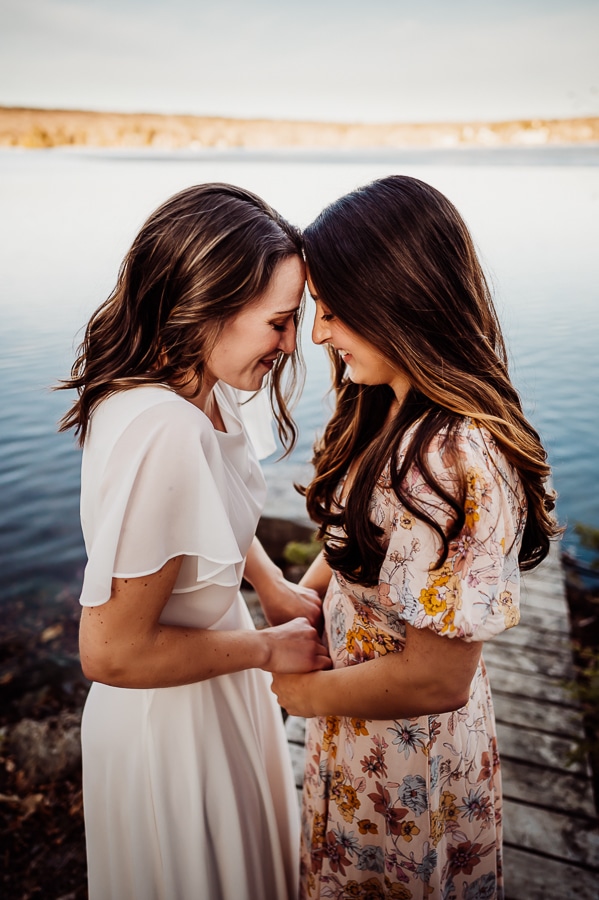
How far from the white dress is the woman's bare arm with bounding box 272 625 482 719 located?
0.85ft

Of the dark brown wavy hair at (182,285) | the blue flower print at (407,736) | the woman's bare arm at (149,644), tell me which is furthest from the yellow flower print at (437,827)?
the dark brown wavy hair at (182,285)

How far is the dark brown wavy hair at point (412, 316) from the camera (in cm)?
103

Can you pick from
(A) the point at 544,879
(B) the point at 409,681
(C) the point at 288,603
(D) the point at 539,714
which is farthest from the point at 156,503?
(D) the point at 539,714

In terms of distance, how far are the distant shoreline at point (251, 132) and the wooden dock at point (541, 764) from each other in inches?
96.1

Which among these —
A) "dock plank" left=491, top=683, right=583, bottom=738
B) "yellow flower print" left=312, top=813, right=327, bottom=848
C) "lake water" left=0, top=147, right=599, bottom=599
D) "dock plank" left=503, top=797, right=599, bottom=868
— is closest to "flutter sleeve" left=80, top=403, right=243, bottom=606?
"yellow flower print" left=312, top=813, right=327, bottom=848

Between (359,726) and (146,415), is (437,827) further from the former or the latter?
(146,415)

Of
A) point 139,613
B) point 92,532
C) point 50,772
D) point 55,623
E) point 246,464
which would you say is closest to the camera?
point 139,613

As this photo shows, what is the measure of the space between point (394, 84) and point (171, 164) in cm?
223

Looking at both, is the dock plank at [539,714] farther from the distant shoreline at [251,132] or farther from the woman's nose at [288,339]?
the distant shoreline at [251,132]

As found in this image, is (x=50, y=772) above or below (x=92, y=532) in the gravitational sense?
below

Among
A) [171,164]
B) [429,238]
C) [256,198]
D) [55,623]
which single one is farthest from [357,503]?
[171,164]

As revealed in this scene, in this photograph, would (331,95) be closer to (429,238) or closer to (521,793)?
(429,238)

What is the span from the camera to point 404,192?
1.06 m

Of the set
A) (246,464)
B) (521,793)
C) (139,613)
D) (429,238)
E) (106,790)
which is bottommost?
(521,793)
